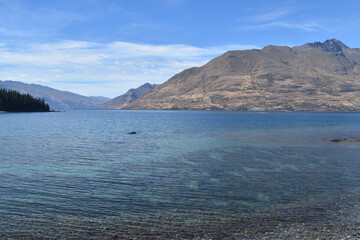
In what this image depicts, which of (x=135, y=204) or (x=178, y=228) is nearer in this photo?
(x=178, y=228)

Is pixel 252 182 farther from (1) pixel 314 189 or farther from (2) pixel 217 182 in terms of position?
(1) pixel 314 189

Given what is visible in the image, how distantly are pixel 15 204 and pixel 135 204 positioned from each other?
1082cm

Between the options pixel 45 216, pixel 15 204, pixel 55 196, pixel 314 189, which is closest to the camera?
pixel 45 216

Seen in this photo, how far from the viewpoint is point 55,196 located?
2995 centimetres

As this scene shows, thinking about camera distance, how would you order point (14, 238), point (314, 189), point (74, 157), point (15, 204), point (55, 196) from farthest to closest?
point (74, 157), point (314, 189), point (55, 196), point (15, 204), point (14, 238)

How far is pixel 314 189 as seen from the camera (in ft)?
111

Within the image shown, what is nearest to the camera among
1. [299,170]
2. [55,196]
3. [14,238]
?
[14,238]

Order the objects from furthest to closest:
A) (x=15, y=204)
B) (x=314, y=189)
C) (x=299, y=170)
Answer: (x=299, y=170)
(x=314, y=189)
(x=15, y=204)

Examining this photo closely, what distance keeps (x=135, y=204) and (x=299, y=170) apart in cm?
2810

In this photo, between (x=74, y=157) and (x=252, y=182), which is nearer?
(x=252, y=182)

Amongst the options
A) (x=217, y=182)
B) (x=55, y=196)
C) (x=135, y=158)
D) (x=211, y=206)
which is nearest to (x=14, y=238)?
(x=55, y=196)

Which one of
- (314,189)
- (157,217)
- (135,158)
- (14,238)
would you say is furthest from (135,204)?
(135,158)

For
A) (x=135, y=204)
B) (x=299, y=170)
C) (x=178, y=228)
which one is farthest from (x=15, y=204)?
(x=299, y=170)

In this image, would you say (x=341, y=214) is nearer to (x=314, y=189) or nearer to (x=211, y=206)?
(x=314, y=189)
